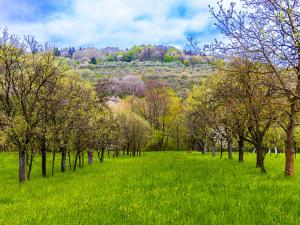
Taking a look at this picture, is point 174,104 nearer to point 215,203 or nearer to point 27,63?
point 27,63

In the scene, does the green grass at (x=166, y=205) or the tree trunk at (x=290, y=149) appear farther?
the tree trunk at (x=290, y=149)

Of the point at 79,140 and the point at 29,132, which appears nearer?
the point at 29,132

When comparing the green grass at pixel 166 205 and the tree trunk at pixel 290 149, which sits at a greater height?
the tree trunk at pixel 290 149

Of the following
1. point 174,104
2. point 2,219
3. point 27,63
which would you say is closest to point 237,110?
point 27,63

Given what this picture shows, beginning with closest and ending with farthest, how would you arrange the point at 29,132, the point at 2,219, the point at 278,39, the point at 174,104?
1. the point at 2,219
2. the point at 278,39
3. the point at 29,132
4. the point at 174,104

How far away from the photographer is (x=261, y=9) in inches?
741

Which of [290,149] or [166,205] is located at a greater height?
[290,149]

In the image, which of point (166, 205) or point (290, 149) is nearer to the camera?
point (166, 205)

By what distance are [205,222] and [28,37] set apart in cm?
2051

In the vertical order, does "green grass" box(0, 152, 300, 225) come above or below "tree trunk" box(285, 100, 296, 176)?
below

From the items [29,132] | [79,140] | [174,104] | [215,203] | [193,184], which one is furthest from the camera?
[174,104]

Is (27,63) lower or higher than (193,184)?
higher

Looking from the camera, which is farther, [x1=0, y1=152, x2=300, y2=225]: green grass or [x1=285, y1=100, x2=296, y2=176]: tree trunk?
[x1=285, y1=100, x2=296, y2=176]: tree trunk

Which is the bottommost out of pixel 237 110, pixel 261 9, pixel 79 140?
pixel 79 140
